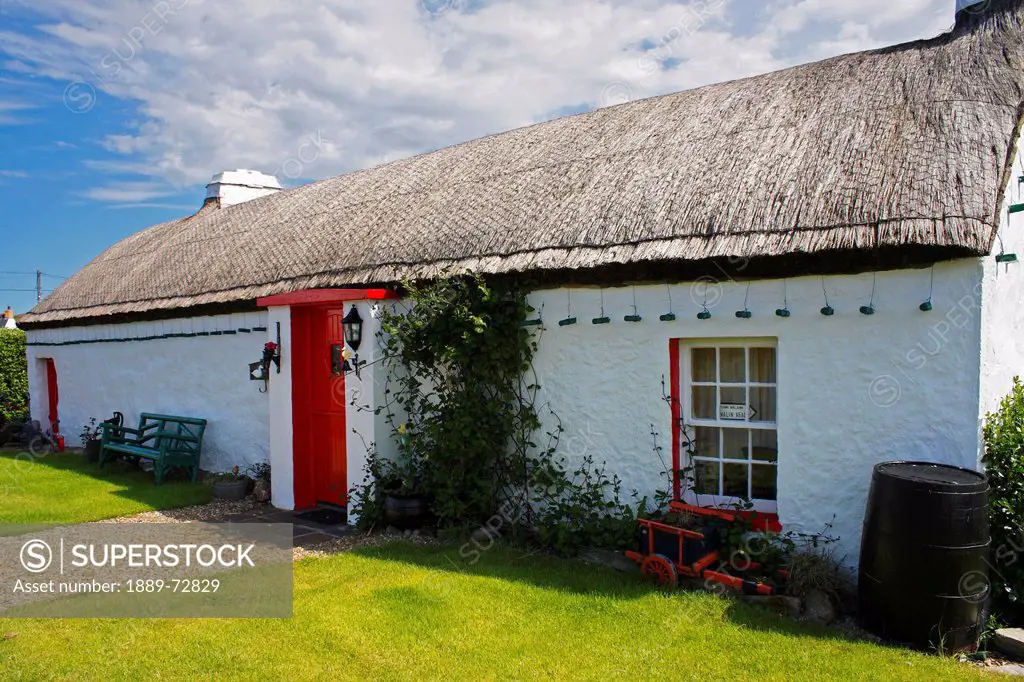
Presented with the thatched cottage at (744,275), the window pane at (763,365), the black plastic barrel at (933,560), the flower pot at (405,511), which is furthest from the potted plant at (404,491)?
the black plastic barrel at (933,560)

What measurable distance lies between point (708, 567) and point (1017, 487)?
85.7 inches

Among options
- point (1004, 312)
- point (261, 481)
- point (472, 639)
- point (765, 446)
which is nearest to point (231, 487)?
point (261, 481)

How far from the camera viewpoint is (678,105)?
29.1 feet

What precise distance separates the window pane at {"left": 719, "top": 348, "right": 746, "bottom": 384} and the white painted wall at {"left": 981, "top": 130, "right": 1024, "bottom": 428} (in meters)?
1.71

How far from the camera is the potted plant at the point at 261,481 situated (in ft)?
30.1

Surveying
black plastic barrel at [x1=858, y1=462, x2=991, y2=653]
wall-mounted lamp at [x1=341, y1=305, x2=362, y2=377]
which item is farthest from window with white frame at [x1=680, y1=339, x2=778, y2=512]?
wall-mounted lamp at [x1=341, y1=305, x2=362, y2=377]

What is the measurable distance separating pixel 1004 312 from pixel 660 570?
10.8 ft

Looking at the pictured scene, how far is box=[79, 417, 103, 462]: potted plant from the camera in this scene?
12352mm

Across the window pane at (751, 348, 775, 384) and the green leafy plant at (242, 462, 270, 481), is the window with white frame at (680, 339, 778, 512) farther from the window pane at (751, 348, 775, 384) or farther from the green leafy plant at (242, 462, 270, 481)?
the green leafy plant at (242, 462, 270, 481)

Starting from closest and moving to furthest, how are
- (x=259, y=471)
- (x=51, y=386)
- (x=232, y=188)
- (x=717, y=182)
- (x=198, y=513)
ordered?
(x=717, y=182)
(x=198, y=513)
(x=259, y=471)
(x=51, y=386)
(x=232, y=188)

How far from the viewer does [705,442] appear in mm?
6398

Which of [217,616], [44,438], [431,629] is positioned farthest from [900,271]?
[44,438]

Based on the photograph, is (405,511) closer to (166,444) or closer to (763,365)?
(763,365)

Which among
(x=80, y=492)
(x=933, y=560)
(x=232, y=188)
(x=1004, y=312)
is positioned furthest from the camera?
(x=232, y=188)
